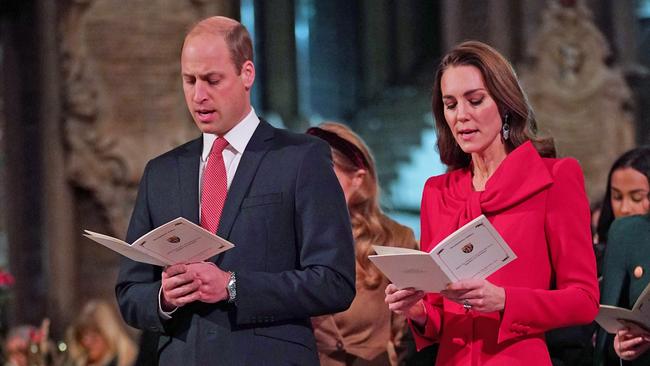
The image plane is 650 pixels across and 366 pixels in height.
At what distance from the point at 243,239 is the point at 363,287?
109 centimetres

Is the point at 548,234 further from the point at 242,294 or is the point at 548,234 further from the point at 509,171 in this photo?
the point at 242,294

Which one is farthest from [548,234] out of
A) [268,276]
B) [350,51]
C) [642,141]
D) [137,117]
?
[350,51]

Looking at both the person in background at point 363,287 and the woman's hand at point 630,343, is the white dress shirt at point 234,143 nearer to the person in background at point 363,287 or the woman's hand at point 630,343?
the person in background at point 363,287

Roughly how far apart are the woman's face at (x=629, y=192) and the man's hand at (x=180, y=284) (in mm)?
1904

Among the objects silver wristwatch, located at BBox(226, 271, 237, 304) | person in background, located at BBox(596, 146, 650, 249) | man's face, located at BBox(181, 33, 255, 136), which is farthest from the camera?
person in background, located at BBox(596, 146, 650, 249)

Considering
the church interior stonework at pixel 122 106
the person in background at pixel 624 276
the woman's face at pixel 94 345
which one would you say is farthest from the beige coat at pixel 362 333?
the church interior stonework at pixel 122 106

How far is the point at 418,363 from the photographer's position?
12.2 ft

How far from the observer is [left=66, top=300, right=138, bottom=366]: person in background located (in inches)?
249

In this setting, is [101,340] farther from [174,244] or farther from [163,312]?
[174,244]

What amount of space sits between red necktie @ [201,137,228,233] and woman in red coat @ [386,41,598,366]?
45cm

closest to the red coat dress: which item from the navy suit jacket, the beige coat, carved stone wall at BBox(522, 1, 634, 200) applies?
the navy suit jacket

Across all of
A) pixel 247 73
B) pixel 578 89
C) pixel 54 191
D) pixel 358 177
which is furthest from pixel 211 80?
pixel 578 89

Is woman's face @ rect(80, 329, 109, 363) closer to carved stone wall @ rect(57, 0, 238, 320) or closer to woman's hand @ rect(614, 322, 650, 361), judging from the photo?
carved stone wall @ rect(57, 0, 238, 320)

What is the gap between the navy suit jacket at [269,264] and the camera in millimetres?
2719
